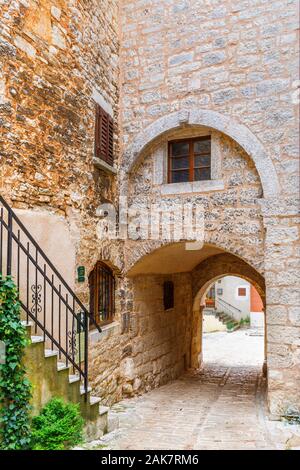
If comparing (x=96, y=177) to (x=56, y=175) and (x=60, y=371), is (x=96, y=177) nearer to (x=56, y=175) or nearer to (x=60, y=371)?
(x=56, y=175)

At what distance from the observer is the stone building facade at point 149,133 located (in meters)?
4.37

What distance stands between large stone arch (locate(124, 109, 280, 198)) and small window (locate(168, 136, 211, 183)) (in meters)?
0.34

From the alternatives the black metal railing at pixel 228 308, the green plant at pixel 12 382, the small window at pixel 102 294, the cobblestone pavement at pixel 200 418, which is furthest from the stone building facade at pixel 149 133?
the black metal railing at pixel 228 308

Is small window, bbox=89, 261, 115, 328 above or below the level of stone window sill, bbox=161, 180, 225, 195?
below

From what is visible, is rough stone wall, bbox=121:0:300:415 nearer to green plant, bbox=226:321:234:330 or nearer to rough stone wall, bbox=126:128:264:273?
rough stone wall, bbox=126:128:264:273

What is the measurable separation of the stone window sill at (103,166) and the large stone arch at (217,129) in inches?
11.4

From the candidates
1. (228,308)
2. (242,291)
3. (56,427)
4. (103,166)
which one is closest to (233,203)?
(103,166)

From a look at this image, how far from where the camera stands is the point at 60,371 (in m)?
3.62

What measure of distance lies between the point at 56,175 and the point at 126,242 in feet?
6.23

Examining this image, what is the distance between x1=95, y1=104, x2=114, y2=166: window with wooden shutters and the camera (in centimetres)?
554

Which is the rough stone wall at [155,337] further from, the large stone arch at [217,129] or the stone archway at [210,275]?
the large stone arch at [217,129]

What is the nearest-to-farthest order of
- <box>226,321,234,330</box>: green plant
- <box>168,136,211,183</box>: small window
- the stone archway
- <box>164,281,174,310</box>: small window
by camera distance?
<box>168,136,211,183</box>: small window < <box>164,281,174,310</box>: small window < the stone archway < <box>226,321,234,330</box>: green plant

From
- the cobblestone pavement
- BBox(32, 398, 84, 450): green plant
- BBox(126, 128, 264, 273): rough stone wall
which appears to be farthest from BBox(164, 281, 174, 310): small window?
BBox(32, 398, 84, 450): green plant

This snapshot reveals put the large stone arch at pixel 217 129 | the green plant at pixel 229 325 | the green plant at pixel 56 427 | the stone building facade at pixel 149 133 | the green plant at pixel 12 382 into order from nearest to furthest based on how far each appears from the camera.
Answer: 1. the green plant at pixel 12 382
2. the green plant at pixel 56 427
3. the stone building facade at pixel 149 133
4. the large stone arch at pixel 217 129
5. the green plant at pixel 229 325
